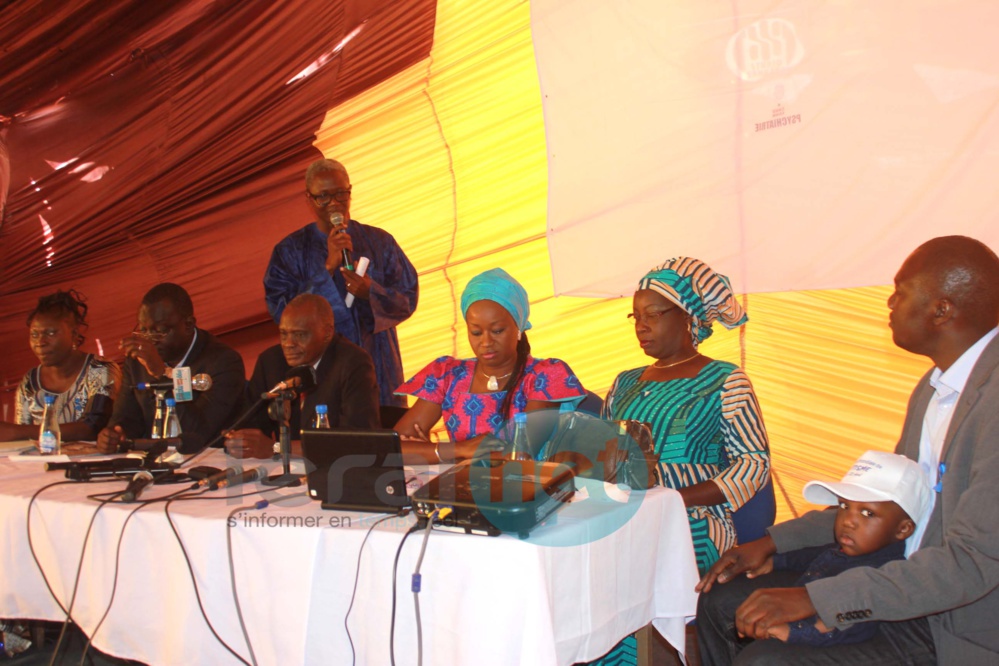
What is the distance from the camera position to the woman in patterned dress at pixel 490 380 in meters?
2.87

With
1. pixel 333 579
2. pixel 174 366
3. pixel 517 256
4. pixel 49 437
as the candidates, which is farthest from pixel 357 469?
pixel 517 256

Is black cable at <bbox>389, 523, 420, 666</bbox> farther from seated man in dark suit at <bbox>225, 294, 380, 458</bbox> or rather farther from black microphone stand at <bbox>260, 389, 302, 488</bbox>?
seated man in dark suit at <bbox>225, 294, 380, 458</bbox>

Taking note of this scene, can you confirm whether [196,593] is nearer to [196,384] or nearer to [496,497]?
[496,497]

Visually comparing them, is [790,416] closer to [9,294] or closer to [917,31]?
[917,31]

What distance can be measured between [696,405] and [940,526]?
2.67ft

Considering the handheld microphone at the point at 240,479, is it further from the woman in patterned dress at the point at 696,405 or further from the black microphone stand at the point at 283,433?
the woman in patterned dress at the point at 696,405

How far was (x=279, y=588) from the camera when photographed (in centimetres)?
193

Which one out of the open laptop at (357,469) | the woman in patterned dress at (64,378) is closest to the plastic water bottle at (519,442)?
the open laptop at (357,469)

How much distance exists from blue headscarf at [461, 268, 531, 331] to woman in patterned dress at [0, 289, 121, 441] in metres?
2.07

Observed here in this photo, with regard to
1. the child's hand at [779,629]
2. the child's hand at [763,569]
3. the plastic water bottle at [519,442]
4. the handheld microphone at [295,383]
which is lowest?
the child's hand at [779,629]

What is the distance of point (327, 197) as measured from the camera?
3875 millimetres

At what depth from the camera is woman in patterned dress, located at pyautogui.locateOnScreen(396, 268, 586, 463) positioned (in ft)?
9.40

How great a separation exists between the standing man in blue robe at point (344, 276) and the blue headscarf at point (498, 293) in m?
1.02

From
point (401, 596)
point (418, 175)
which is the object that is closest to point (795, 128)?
point (418, 175)
